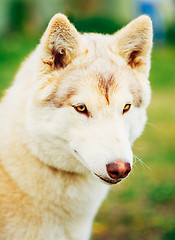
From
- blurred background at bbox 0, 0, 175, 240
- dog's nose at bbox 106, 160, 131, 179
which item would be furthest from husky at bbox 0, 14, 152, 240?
blurred background at bbox 0, 0, 175, 240

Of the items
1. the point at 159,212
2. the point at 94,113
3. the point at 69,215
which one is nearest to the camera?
the point at 94,113

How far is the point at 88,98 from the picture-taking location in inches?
112

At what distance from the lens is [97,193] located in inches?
132

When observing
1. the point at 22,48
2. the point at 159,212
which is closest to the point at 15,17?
the point at 22,48

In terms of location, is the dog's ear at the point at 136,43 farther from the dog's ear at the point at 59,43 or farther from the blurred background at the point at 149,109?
the blurred background at the point at 149,109

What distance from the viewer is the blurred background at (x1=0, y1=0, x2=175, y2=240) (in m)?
4.58

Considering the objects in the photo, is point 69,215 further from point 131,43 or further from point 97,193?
point 131,43

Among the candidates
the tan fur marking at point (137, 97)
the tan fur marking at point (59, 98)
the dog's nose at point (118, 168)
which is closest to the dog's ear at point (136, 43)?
the tan fur marking at point (137, 97)

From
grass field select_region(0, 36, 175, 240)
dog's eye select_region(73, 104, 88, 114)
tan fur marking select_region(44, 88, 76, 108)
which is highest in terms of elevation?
tan fur marking select_region(44, 88, 76, 108)

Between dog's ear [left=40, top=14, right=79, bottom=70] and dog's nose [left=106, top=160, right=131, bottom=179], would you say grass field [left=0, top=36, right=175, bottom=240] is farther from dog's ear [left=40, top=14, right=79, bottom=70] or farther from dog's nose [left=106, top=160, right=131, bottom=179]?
dog's ear [left=40, top=14, right=79, bottom=70]

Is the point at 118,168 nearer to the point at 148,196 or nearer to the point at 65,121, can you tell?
the point at 65,121

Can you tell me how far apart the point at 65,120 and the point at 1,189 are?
87cm

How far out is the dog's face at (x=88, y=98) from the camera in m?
2.72

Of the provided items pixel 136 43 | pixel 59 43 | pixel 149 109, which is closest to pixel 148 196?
pixel 136 43
